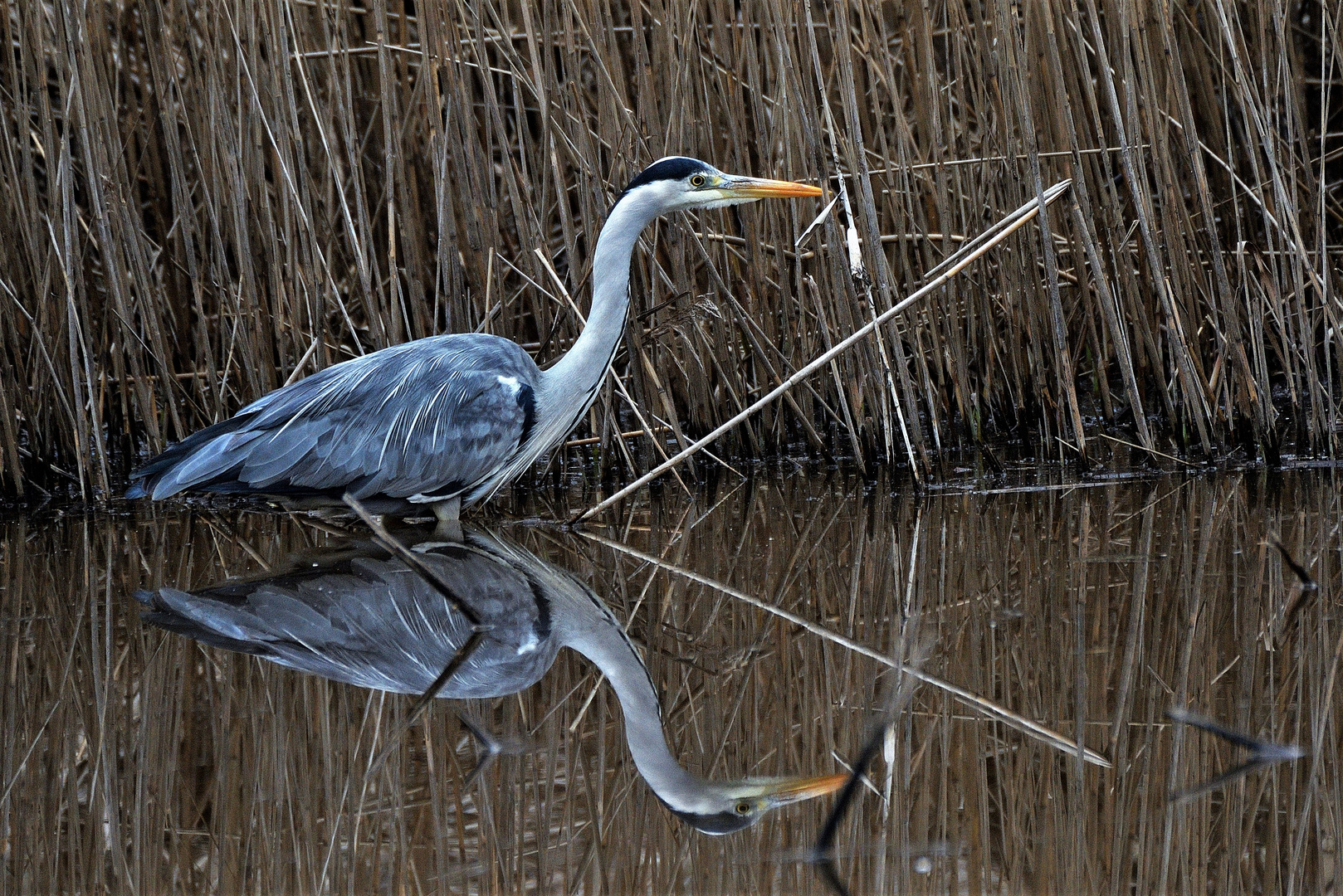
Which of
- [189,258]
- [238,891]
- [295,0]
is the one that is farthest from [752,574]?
[295,0]

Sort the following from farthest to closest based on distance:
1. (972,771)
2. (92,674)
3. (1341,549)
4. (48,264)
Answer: (48,264) → (1341,549) → (92,674) → (972,771)

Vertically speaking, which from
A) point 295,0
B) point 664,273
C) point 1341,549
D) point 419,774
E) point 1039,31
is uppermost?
point 295,0

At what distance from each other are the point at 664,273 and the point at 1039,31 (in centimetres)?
148

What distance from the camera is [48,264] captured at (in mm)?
4535

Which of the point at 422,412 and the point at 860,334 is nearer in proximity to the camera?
the point at 860,334

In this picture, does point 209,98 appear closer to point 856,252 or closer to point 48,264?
point 48,264

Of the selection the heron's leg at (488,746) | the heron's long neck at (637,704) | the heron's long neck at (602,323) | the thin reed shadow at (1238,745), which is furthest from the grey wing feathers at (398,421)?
the thin reed shadow at (1238,745)

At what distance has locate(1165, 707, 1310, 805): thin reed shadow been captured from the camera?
2.04 m

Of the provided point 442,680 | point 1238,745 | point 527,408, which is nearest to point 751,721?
point 442,680

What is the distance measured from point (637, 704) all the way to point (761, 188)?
6.63ft

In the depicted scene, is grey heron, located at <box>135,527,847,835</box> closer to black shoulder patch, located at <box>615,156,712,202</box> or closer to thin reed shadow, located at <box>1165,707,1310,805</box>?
thin reed shadow, located at <box>1165,707,1310,805</box>

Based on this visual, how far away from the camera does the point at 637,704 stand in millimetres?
2617

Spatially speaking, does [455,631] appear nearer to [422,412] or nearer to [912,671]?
[912,671]

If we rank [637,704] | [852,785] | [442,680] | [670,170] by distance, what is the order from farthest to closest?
[670,170], [442,680], [637,704], [852,785]
